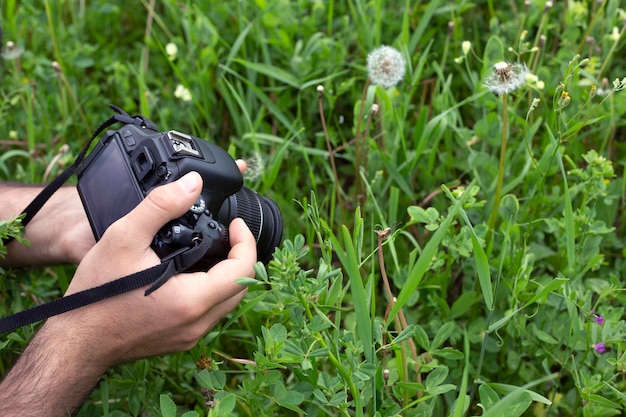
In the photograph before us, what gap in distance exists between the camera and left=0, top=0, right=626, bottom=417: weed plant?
1254 mm

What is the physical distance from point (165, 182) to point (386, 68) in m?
0.79

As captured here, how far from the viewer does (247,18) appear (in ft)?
7.52

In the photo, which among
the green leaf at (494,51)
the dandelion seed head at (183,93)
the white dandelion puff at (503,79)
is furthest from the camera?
the dandelion seed head at (183,93)

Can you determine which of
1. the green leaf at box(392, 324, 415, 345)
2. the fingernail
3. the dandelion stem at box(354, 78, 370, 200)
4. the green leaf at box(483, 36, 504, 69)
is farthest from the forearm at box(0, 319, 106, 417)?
the green leaf at box(483, 36, 504, 69)

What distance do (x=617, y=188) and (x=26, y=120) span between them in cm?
174

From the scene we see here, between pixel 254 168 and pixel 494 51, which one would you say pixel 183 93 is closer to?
pixel 254 168

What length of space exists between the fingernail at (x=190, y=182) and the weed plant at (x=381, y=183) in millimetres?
212

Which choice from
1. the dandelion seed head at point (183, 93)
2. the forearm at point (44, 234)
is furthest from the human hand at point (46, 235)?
the dandelion seed head at point (183, 93)

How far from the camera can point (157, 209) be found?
1193mm

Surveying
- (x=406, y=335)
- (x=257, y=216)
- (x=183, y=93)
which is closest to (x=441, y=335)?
(x=406, y=335)

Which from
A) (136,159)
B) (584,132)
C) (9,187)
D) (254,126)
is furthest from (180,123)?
(584,132)

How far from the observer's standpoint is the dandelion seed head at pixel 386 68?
6.01 feet

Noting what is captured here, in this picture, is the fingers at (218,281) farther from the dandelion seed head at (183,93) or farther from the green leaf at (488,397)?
the dandelion seed head at (183,93)

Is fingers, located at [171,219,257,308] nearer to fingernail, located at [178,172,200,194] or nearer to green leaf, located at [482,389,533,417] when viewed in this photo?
Answer: fingernail, located at [178,172,200,194]
